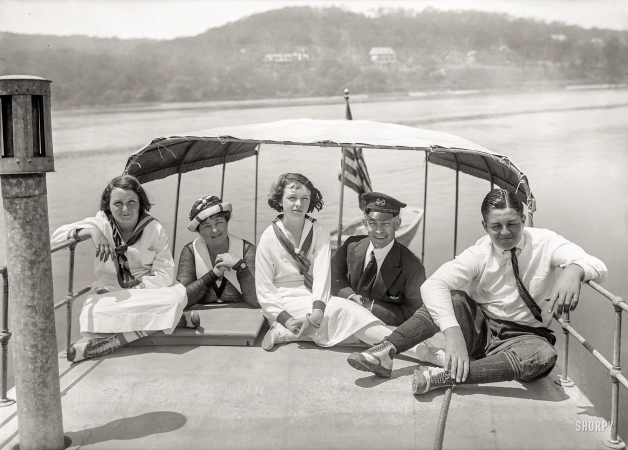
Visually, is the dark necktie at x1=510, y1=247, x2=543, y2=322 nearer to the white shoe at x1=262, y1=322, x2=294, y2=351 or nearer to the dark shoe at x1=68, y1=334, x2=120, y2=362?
the white shoe at x1=262, y1=322, x2=294, y2=351

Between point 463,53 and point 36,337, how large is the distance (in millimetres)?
39668

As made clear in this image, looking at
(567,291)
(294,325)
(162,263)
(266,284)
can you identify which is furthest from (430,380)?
(162,263)

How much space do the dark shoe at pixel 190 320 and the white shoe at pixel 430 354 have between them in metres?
1.46

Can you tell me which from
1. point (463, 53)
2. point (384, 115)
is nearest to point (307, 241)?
point (384, 115)

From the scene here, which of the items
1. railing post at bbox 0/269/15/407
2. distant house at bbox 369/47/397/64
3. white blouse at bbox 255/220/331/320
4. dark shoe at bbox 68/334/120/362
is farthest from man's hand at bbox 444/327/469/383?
distant house at bbox 369/47/397/64

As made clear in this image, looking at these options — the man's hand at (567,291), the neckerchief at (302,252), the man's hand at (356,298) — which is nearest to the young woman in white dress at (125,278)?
the neckerchief at (302,252)

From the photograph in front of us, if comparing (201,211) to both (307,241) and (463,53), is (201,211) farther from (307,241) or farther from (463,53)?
(463,53)

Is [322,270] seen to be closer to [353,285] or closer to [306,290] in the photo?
[306,290]

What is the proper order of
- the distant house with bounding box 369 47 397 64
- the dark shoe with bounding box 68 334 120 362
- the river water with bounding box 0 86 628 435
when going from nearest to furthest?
the dark shoe with bounding box 68 334 120 362
the river water with bounding box 0 86 628 435
the distant house with bounding box 369 47 397 64

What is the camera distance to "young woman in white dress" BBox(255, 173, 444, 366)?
4125 mm

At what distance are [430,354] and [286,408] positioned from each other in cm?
103

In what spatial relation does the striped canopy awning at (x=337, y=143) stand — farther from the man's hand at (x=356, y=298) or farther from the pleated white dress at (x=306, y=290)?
the man's hand at (x=356, y=298)

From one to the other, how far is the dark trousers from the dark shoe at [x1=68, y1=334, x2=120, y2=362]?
1778mm

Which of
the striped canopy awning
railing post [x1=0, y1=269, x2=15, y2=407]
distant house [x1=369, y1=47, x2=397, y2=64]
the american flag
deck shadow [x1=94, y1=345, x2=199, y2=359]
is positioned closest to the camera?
railing post [x1=0, y1=269, x2=15, y2=407]
